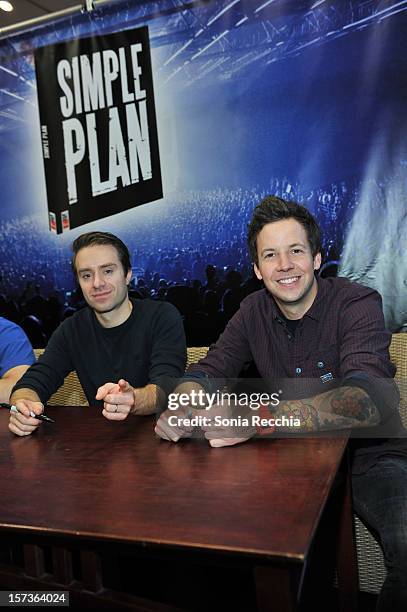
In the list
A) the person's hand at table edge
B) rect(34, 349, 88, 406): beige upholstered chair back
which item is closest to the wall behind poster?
rect(34, 349, 88, 406): beige upholstered chair back

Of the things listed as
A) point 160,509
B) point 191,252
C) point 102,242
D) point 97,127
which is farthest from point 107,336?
Result: point 97,127

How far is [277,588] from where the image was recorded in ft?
2.96

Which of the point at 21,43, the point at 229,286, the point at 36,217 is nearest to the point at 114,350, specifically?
the point at 229,286

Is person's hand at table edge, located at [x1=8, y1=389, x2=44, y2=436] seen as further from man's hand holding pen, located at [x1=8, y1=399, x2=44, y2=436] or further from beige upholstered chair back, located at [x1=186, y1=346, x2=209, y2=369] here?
beige upholstered chair back, located at [x1=186, y1=346, x2=209, y2=369]

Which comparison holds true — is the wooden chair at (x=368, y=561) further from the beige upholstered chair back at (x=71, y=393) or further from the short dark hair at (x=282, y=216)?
the beige upholstered chair back at (x=71, y=393)

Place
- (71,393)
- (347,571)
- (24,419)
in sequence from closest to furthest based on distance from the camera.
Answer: (347,571), (24,419), (71,393)

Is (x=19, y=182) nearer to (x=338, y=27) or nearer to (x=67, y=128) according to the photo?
(x=67, y=128)

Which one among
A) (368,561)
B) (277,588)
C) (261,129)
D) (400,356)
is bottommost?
(368,561)

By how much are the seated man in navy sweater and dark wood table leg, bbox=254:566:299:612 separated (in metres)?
1.19

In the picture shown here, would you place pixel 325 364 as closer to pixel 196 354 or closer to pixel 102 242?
pixel 196 354

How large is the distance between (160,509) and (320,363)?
910mm

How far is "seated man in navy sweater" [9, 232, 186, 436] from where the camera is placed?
2166 millimetres

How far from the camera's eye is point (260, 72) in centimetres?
276

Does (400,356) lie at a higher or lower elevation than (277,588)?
higher
